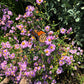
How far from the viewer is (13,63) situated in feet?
8.06

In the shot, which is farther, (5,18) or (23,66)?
(5,18)

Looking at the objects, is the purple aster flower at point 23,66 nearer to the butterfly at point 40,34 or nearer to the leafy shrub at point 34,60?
the leafy shrub at point 34,60

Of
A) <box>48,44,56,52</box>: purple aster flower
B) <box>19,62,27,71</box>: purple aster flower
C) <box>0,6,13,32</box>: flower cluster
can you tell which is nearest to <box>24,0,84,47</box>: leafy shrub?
<box>0,6,13,32</box>: flower cluster

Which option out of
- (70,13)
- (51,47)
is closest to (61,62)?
(51,47)

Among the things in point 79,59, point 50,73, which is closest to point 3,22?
point 50,73

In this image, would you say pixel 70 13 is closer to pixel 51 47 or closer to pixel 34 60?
pixel 51 47

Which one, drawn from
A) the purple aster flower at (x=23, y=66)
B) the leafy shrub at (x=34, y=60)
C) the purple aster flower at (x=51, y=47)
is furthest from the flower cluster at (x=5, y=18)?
the purple aster flower at (x=51, y=47)

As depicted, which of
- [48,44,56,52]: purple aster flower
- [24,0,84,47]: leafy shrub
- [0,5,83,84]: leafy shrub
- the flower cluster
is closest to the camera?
[48,44,56,52]: purple aster flower

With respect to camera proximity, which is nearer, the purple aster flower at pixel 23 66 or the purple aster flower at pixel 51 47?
the purple aster flower at pixel 51 47

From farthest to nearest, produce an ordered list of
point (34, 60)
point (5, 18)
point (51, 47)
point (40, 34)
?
point (5, 18) < point (40, 34) < point (34, 60) < point (51, 47)

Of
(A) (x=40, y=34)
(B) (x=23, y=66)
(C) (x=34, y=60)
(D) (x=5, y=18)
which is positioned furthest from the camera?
(D) (x=5, y=18)

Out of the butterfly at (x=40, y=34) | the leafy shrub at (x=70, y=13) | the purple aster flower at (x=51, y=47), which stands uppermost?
the leafy shrub at (x=70, y=13)

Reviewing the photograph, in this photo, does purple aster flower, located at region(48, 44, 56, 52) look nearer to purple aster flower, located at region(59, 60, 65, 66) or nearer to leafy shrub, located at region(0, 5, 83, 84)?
leafy shrub, located at region(0, 5, 83, 84)

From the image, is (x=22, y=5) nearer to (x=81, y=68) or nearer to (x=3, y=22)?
(x=3, y=22)
